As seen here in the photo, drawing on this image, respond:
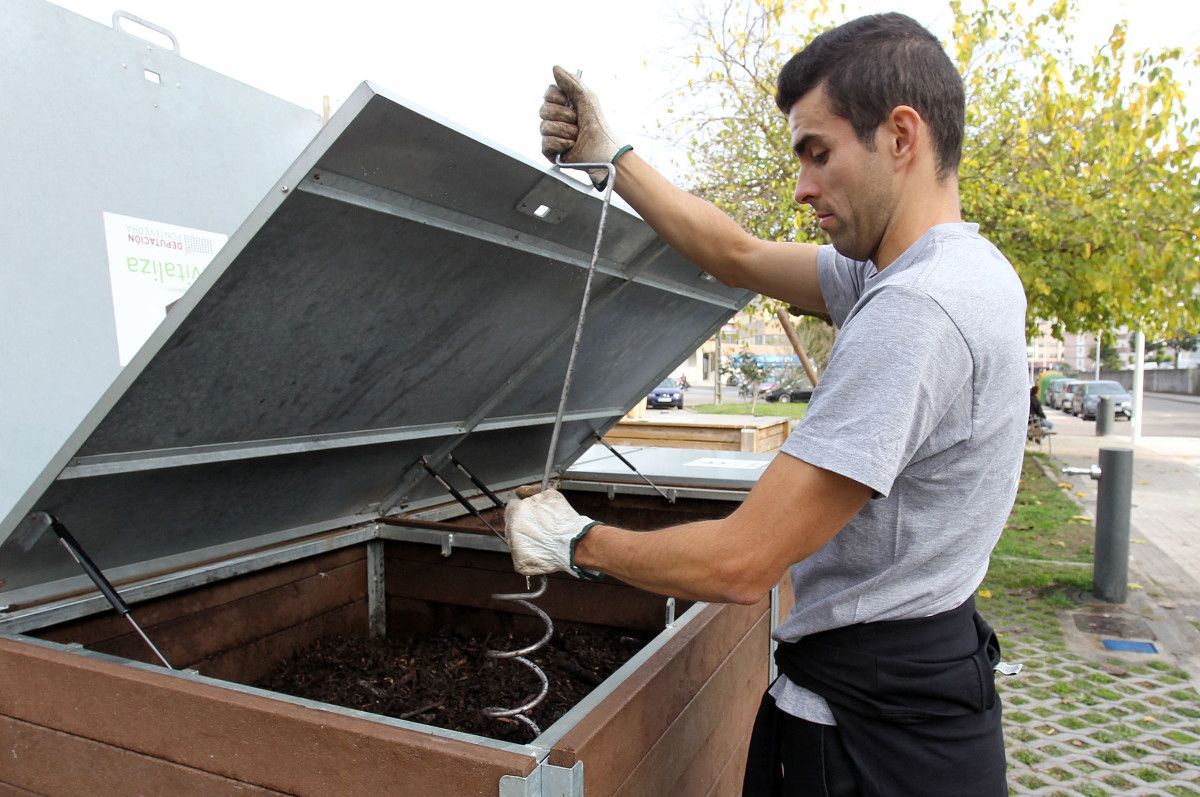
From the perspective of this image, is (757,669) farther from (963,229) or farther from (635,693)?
(963,229)

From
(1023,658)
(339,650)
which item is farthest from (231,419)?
(1023,658)

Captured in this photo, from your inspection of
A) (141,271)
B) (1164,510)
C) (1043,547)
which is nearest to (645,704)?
(141,271)

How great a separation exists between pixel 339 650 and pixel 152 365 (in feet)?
5.63

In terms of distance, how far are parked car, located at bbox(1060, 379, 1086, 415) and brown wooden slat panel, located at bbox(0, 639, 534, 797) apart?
111 feet

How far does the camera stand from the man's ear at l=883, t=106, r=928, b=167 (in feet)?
4.65

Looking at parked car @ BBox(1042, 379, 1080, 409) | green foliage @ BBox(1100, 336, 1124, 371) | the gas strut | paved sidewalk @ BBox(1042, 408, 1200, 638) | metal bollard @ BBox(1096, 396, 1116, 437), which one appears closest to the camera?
the gas strut

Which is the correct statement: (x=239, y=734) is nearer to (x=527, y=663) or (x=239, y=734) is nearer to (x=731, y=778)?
(x=527, y=663)

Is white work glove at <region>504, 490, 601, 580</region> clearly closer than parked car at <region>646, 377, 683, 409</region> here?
Yes

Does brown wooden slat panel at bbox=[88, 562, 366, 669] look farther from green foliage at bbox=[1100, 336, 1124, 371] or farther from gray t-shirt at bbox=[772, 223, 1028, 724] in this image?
green foliage at bbox=[1100, 336, 1124, 371]

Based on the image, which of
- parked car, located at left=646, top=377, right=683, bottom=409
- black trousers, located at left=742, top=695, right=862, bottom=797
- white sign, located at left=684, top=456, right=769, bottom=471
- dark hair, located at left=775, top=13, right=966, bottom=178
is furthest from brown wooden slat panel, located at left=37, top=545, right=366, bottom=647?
parked car, located at left=646, top=377, right=683, bottom=409

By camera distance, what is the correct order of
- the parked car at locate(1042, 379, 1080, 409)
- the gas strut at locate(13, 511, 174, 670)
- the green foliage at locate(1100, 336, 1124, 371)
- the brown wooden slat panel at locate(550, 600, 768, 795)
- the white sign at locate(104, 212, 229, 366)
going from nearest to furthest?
the brown wooden slat panel at locate(550, 600, 768, 795), the gas strut at locate(13, 511, 174, 670), the white sign at locate(104, 212, 229, 366), the parked car at locate(1042, 379, 1080, 409), the green foliage at locate(1100, 336, 1124, 371)

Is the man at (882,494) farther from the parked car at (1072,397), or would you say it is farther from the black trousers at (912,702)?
the parked car at (1072,397)

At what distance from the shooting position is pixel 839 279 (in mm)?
2062

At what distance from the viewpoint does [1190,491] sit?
11.5 metres
